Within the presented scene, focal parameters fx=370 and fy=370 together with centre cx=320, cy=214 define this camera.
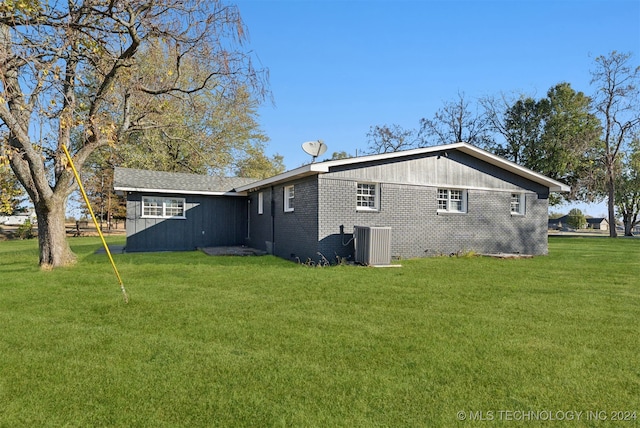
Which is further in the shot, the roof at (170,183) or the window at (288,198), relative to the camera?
the roof at (170,183)

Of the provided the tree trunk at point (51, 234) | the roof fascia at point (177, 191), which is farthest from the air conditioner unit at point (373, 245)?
the tree trunk at point (51, 234)

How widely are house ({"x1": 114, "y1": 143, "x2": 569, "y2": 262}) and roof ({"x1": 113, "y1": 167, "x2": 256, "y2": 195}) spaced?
0.14 feet

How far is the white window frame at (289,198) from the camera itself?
12537 mm

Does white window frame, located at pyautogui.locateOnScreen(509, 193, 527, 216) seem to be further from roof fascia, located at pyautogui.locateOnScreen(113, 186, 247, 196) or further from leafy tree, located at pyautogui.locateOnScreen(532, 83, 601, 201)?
leafy tree, located at pyautogui.locateOnScreen(532, 83, 601, 201)

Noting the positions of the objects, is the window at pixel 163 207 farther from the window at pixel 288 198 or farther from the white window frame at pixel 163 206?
the window at pixel 288 198

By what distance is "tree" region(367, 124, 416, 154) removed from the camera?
37156 millimetres

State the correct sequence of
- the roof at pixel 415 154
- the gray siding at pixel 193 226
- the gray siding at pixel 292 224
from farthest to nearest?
the gray siding at pixel 193 226
the gray siding at pixel 292 224
the roof at pixel 415 154

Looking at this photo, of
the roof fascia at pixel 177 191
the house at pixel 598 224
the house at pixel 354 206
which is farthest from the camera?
the house at pixel 598 224

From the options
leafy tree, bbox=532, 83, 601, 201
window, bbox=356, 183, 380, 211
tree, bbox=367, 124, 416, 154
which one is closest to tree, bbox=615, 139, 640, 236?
leafy tree, bbox=532, 83, 601, 201

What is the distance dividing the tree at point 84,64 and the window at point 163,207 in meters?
3.94

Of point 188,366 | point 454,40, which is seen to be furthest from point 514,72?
point 188,366

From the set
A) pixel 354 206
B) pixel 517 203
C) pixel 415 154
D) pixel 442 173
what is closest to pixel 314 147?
pixel 354 206

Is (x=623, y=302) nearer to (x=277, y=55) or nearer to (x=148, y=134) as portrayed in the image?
(x=277, y=55)

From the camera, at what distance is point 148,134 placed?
25.8 m
